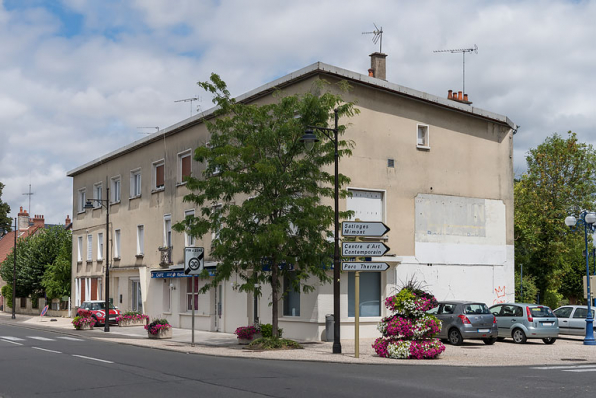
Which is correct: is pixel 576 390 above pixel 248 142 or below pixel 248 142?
below

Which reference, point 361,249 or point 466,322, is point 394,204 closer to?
point 466,322

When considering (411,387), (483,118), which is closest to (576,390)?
(411,387)

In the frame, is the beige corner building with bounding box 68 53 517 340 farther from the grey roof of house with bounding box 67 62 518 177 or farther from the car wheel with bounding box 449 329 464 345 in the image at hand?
the car wheel with bounding box 449 329 464 345

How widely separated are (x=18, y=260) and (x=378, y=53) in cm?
3614

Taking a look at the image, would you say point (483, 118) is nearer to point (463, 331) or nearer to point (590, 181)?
point (463, 331)

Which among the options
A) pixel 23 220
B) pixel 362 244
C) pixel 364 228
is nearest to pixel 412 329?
pixel 362 244

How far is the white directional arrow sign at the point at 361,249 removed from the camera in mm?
18906

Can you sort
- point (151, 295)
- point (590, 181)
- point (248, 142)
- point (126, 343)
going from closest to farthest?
point (248, 142) → point (126, 343) → point (151, 295) → point (590, 181)

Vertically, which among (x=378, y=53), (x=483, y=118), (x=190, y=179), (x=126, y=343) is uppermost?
(x=378, y=53)

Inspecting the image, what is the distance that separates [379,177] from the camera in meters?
26.7

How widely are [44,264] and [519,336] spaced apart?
3852 cm

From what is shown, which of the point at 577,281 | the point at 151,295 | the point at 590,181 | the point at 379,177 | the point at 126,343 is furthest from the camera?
the point at 577,281

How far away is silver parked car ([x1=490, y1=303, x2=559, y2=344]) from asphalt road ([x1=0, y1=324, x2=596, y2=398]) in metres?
6.67

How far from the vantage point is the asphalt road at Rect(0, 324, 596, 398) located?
11.5m
